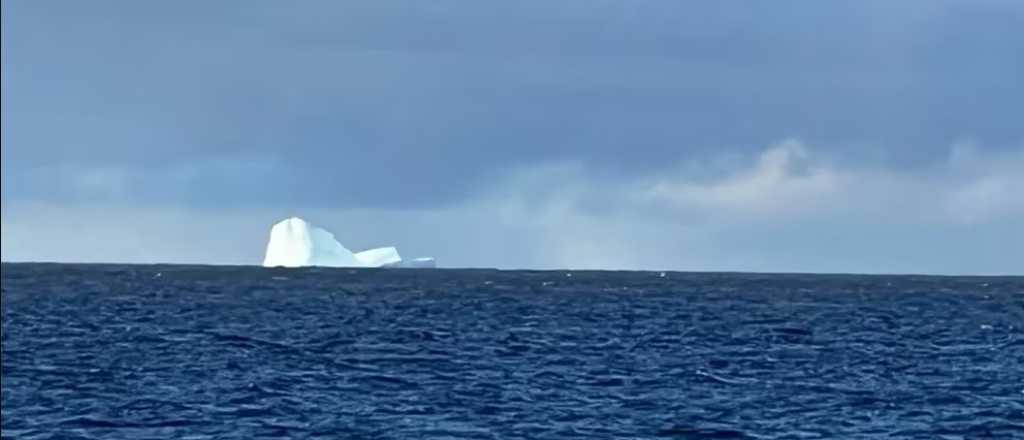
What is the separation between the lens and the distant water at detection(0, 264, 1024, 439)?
107 feet

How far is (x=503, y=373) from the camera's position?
43.4 m

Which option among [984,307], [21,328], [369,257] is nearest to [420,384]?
[21,328]

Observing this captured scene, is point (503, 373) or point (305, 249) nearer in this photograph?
point (503, 373)

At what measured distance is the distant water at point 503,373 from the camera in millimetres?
32531

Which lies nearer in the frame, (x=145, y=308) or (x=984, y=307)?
(x=145, y=308)

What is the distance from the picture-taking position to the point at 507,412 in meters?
34.4

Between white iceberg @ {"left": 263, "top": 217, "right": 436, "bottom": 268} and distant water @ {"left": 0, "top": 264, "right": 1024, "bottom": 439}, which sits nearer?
distant water @ {"left": 0, "top": 264, "right": 1024, "bottom": 439}

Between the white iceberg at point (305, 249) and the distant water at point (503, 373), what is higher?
the white iceberg at point (305, 249)

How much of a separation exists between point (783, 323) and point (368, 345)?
23859 millimetres

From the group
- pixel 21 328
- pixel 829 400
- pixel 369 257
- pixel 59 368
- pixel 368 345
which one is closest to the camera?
pixel 829 400

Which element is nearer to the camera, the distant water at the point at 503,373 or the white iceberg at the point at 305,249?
the distant water at the point at 503,373

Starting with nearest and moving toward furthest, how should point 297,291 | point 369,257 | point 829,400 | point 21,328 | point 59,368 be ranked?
point 829,400, point 59,368, point 21,328, point 297,291, point 369,257

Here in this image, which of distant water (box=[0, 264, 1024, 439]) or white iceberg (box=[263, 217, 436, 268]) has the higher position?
white iceberg (box=[263, 217, 436, 268])

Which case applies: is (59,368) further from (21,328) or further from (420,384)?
(21,328)
